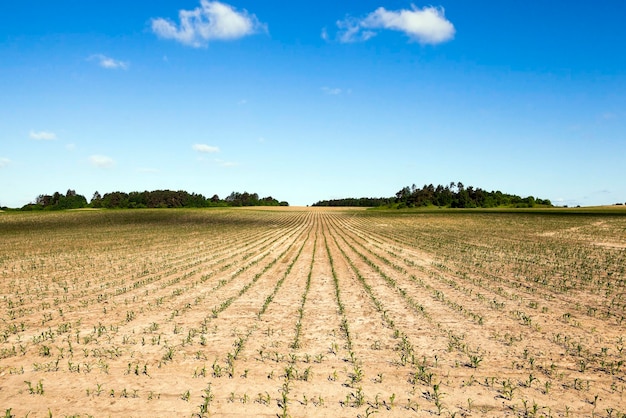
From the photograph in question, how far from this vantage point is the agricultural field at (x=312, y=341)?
6.71m

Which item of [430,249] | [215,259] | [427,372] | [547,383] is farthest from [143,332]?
[430,249]

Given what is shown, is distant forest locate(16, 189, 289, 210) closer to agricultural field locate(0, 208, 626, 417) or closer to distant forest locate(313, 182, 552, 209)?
distant forest locate(313, 182, 552, 209)

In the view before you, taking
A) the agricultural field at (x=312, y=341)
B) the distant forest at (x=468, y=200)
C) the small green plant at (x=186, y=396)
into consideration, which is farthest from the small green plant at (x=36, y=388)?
the distant forest at (x=468, y=200)

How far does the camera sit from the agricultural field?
22.0 feet

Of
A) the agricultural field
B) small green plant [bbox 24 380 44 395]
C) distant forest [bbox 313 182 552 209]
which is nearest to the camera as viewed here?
the agricultural field

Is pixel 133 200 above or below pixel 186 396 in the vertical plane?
above

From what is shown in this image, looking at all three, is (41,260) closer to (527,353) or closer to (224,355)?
(224,355)

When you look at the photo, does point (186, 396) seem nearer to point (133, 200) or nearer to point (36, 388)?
point (36, 388)

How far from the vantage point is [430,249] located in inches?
1085

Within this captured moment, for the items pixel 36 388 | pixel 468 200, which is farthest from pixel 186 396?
pixel 468 200

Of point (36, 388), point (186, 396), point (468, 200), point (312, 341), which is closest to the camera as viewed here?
point (186, 396)

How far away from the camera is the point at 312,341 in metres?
9.45

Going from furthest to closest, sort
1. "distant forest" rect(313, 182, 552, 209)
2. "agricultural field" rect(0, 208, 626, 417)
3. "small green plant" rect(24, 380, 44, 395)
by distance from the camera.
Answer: "distant forest" rect(313, 182, 552, 209) → "small green plant" rect(24, 380, 44, 395) → "agricultural field" rect(0, 208, 626, 417)

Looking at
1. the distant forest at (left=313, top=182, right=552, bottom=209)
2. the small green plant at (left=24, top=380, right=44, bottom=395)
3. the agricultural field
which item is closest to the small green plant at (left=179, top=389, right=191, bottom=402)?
the agricultural field
